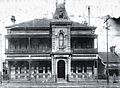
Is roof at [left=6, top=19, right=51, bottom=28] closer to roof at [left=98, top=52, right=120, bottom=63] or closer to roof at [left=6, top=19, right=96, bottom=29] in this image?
roof at [left=6, top=19, right=96, bottom=29]

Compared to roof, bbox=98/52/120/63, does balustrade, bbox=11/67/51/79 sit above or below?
below

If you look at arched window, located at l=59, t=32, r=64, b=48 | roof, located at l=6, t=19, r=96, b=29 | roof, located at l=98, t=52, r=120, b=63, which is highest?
roof, located at l=6, t=19, r=96, b=29

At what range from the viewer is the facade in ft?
90.4

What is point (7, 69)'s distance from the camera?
93.0 ft

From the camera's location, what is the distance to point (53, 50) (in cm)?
2791

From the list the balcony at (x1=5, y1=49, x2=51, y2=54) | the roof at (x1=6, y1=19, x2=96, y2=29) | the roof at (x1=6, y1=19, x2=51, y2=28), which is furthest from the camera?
the roof at (x1=6, y1=19, x2=51, y2=28)

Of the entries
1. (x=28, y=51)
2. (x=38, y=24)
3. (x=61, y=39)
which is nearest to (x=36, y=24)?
(x=38, y=24)

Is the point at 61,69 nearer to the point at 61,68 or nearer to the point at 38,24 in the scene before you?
the point at 61,68

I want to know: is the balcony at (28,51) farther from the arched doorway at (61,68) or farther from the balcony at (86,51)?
the balcony at (86,51)

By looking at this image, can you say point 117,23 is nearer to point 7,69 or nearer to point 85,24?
point 85,24

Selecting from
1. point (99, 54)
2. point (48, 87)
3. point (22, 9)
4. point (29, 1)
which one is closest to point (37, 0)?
point (29, 1)

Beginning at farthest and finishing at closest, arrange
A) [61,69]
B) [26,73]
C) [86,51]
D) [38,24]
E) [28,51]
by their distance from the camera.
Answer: [38,24] → [86,51] → [28,51] → [61,69] → [26,73]

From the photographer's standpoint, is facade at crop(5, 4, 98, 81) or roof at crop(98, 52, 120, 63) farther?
roof at crop(98, 52, 120, 63)

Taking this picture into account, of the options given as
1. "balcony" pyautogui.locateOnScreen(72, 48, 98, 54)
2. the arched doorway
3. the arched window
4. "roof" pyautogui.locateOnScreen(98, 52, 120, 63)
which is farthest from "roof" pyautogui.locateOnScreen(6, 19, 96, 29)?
the arched doorway
